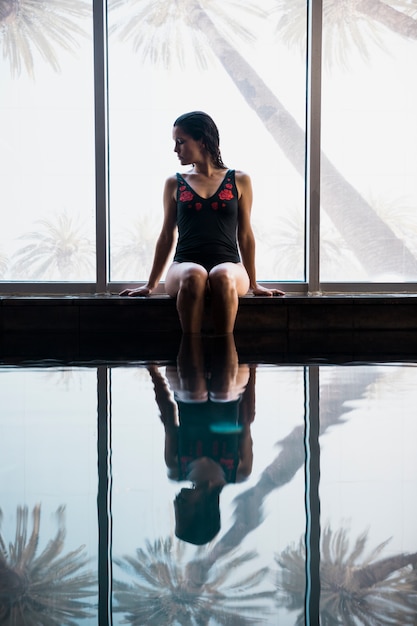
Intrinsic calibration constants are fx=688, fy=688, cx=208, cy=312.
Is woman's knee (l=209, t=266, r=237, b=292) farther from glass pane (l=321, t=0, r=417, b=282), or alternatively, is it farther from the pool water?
the pool water

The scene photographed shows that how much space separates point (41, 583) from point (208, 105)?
4759 millimetres

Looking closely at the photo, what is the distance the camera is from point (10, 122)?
505 cm

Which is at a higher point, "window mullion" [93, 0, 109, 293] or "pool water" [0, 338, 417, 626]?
"window mullion" [93, 0, 109, 293]

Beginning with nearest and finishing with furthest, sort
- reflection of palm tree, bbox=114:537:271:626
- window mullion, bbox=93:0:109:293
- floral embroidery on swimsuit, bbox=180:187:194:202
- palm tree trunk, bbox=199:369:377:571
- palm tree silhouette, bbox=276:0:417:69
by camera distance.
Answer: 1. reflection of palm tree, bbox=114:537:271:626
2. palm tree trunk, bbox=199:369:377:571
3. floral embroidery on swimsuit, bbox=180:187:194:202
4. window mullion, bbox=93:0:109:293
5. palm tree silhouette, bbox=276:0:417:69

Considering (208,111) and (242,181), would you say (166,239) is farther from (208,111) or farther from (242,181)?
(208,111)

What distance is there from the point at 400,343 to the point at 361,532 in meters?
3.00

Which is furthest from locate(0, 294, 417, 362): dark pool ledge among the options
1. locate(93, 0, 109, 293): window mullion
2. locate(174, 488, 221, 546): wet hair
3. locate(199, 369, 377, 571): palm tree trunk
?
locate(174, 488, 221, 546): wet hair

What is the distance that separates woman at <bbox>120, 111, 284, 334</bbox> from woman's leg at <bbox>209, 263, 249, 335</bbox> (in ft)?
0.53

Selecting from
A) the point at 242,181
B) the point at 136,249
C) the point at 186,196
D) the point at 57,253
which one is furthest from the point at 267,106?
the point at 57,253

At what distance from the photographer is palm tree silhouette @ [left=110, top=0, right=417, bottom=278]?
5.01m

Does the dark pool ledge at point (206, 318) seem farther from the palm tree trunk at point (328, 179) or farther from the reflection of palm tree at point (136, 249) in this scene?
the palm tree trunk at point (328, 179)

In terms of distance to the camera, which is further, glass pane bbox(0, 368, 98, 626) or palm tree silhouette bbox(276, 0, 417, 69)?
palm tree silhouette bbox(276, 0, 417, 69)

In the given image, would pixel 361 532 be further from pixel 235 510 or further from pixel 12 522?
pixel 12 522

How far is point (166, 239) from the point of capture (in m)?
4.52
